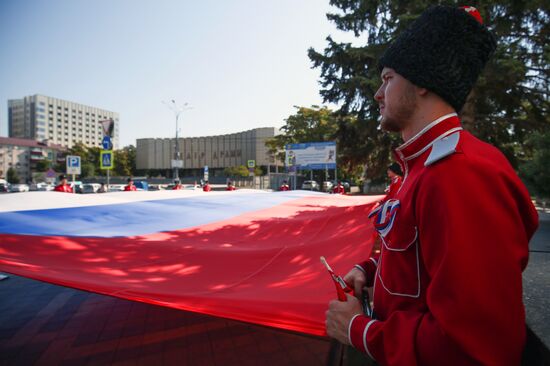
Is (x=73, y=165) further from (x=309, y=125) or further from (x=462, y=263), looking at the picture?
(x=309, y=125)

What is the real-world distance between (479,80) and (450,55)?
9.20m

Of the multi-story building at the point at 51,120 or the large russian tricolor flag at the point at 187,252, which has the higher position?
the multi-story building at the point at 51,120

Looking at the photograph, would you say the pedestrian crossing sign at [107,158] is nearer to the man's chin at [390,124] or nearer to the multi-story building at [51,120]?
the man's chin at [390,124]

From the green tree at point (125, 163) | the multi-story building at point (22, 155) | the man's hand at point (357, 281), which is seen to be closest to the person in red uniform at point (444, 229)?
the man's hand at point (357, 281)

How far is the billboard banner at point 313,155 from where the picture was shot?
25359 mm

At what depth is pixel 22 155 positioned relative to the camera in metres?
92.1

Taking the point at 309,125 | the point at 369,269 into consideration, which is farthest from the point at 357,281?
the point at 309,125

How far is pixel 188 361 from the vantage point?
3.12 m

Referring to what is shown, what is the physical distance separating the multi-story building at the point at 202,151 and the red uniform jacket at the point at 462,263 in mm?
56469

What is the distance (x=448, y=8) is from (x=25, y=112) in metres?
160

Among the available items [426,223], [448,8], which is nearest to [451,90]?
[448,8]

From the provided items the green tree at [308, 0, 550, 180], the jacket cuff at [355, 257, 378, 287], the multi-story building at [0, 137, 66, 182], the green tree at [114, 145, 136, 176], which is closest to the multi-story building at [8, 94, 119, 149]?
the multi-story building at [0, 137, 66, 182]

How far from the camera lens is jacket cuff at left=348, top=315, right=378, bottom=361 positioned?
878mm

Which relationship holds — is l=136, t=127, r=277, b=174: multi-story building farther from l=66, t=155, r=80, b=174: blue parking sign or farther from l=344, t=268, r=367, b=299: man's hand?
l=344, t=268, r=367, b=299: man's hand
